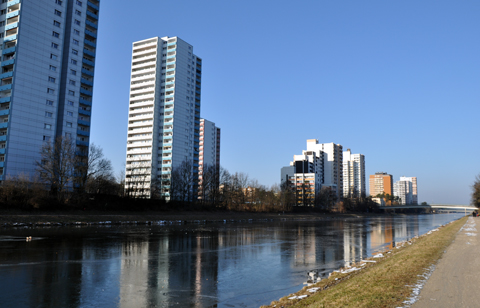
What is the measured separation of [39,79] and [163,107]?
6469 centimetres

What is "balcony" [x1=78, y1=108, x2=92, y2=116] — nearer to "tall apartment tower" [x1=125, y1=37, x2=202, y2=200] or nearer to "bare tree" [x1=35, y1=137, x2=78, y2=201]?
"bare tree" [x1=35, y1=137, x2=78, y2=201]

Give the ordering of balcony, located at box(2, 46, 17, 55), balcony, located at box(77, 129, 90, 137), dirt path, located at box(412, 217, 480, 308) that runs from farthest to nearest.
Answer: balcony, located at box(77, 129, 90, 137), balcony, located at box(2, 46, 17, 55), dirt path, located at box(412, 217, 480, 308)

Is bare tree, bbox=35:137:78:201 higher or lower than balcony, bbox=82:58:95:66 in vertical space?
lower

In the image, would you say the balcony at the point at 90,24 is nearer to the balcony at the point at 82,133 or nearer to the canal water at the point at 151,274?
the balcony at the point at 82,133

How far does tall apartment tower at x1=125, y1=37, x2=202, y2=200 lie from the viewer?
5782 inches

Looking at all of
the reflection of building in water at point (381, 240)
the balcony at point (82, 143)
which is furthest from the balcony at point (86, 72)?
the reflection of building in water at point (381, 240)

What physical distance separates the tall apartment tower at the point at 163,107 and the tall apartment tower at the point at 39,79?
47355mm

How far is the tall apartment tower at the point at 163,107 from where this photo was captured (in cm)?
14688

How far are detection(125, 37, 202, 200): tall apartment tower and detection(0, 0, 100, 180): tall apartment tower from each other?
4735 cm

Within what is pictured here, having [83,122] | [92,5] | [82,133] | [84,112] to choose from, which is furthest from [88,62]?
[82,133]

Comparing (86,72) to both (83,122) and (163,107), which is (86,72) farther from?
(163,107)

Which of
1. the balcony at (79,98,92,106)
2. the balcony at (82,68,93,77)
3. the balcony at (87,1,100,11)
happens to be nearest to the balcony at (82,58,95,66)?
the balcony at (82,68,93,77)

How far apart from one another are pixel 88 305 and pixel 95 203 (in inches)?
2550

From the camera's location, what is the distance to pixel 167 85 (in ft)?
493
